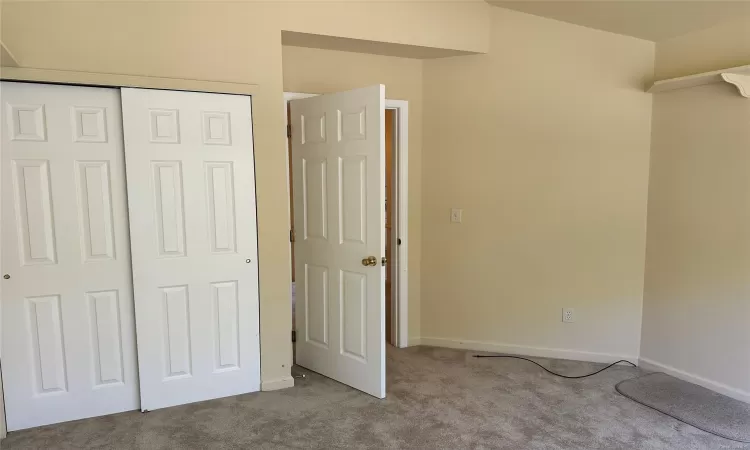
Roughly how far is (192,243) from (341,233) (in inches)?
36.6

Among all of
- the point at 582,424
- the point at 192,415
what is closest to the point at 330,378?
the point at 192,415

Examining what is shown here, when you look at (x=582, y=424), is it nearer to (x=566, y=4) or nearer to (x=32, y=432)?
(x=566, y=4)

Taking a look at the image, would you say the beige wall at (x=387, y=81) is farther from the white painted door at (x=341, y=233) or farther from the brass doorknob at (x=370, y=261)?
the brass doorknob at (x=370, y=261)

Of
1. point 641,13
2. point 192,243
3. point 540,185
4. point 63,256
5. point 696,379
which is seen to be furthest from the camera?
point 540,185

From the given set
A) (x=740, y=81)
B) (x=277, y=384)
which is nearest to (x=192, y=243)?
(x=277, y=384)

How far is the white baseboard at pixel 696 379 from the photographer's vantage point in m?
2.95

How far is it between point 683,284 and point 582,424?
1342 millimetres

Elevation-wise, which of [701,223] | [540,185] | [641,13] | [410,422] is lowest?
[410,422]

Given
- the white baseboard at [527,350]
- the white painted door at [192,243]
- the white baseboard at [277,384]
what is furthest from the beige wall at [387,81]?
the white baseboard at [277,384]

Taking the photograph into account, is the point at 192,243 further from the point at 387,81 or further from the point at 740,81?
the point at 740,81

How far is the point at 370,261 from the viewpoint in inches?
116

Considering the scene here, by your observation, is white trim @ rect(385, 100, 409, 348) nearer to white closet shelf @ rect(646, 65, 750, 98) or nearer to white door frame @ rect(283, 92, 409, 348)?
white door frame @ rect(283, 92, 409, 348)

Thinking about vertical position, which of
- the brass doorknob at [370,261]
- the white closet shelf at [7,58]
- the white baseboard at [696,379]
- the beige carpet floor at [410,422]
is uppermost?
the white closet shelf at [7,58]

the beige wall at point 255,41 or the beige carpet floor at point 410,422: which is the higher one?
the beige wall at point 255,41
